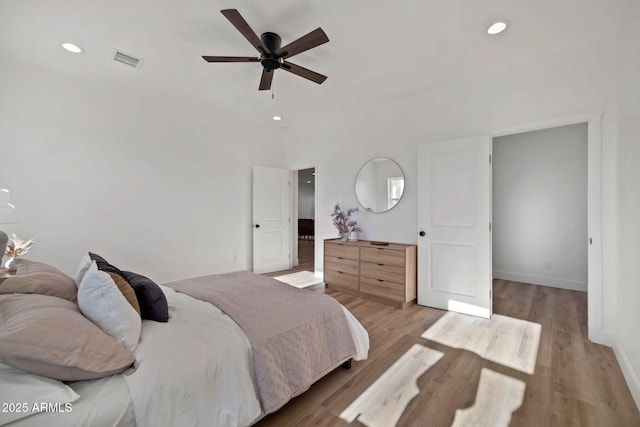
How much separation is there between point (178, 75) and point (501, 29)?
11.0 feet

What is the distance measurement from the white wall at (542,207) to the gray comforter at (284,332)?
3.95 metres

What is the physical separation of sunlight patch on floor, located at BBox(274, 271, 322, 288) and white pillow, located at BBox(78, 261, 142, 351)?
10.1 feet

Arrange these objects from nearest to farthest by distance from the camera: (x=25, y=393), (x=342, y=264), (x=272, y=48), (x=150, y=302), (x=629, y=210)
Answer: (x=25, y=393), (x=150, y=302), (x=629, y=210), (x=272, y=48), (x=342, y=264)

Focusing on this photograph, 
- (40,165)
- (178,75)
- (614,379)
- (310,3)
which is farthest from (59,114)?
(614,379)

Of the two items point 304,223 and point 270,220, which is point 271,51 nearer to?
point 270,220

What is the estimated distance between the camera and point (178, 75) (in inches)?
126

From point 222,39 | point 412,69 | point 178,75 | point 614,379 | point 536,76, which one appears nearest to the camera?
point 614,379

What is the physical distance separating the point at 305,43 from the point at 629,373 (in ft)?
10.9

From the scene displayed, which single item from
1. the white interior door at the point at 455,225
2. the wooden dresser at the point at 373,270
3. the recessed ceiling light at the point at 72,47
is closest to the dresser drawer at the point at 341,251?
the wooden dresser at the point at 373,270

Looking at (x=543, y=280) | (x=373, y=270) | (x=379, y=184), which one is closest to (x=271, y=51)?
(x=379, y=184)

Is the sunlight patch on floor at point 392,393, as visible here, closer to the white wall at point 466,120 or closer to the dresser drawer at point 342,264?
the dresser drawer at point 342,264

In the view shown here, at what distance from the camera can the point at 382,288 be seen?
353 centimetres

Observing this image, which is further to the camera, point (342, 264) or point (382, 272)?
point (342, 264)

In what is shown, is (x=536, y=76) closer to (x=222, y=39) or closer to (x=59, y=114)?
(x=222, y=39)
